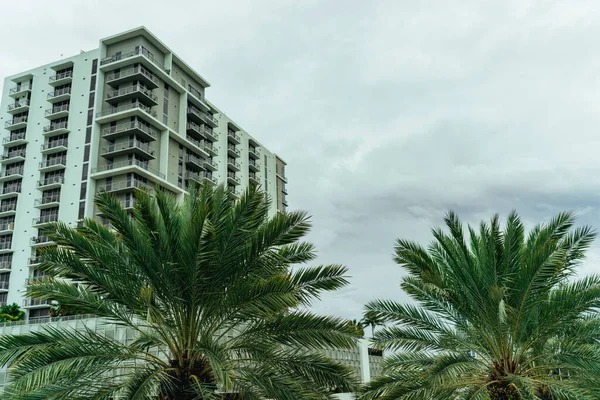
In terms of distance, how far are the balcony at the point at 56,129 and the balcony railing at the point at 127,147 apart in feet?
19.2

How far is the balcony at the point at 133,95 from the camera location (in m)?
56.5

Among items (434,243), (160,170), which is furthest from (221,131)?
(434,243)

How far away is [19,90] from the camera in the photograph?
6494cm

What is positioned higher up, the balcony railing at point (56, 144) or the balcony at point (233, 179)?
the balcony at point (233, 179)

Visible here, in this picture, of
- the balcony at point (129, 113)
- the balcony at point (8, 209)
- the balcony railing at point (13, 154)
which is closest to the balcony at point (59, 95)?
the balcony at point (129, 113)

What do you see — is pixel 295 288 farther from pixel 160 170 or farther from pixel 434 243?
pixel 160 170

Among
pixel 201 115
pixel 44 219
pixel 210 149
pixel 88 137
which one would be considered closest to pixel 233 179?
pixel 210 149

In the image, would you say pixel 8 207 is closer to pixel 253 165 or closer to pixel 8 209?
pixel 8 209

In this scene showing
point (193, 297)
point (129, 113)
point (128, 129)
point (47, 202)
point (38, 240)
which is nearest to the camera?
point (193, 297)

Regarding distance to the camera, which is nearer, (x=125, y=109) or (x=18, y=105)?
(x=125, y=109)

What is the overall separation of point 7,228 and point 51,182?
7323 millimetres

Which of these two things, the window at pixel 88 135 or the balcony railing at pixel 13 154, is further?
the balcony railing at pixel 13 154

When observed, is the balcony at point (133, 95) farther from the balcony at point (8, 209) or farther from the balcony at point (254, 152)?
the balcony at point (254, 152)

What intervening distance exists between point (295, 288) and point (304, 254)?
1226 millimetres
